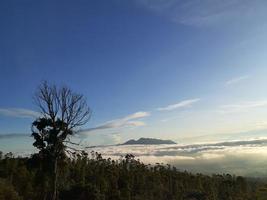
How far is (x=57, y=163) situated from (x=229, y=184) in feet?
447

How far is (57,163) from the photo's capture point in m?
37.6

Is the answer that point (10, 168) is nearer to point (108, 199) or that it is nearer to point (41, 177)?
point (108, 199)

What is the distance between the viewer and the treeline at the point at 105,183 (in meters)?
53.8

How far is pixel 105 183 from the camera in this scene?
97688 millimetres

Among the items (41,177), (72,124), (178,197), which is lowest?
(178,197)

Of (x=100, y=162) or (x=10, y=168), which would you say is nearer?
(x=10, y=168)

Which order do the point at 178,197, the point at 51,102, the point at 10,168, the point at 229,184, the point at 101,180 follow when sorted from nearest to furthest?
the point at 51,102 → the point at 10,168 → the point at 101,180 → the point at 178,197 → the point at 229,184

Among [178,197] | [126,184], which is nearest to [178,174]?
[178,197]

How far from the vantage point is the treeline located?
5378 centimetres

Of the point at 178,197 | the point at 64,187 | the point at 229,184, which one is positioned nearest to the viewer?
the point at 64,187

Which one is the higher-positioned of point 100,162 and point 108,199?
point 100,162

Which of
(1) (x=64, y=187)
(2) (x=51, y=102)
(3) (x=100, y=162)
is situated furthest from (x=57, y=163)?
(3) (x=100, y=162)

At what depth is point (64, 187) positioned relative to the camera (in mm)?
71625

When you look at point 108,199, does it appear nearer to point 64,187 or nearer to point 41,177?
point 64,187
